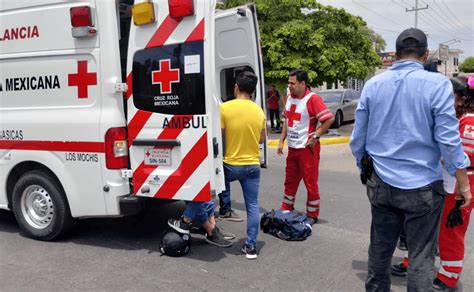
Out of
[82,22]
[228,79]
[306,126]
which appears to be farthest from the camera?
[228,79]

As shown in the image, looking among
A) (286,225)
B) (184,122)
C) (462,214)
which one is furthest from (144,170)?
(462,214)

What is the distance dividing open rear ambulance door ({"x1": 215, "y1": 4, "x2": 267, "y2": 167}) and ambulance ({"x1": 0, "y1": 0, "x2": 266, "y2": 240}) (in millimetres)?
1074

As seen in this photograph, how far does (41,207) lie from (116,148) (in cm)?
119

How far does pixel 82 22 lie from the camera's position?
414 centimetres

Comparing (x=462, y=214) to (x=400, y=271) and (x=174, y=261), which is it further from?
(x=174, y=261)

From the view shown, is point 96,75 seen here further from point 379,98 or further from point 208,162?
point 379,98

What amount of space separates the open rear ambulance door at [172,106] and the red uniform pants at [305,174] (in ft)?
4.37

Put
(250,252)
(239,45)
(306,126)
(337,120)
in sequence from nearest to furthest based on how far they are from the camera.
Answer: (250,252), (306,126), (239,45), (337,120)

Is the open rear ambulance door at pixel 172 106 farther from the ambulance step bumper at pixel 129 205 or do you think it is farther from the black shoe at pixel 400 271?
the black shoe at pixel 400 271

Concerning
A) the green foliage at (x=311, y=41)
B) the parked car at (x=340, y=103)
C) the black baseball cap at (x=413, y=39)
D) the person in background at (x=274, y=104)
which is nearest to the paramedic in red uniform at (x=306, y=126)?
the black baseball cap at (x=413, y=39)

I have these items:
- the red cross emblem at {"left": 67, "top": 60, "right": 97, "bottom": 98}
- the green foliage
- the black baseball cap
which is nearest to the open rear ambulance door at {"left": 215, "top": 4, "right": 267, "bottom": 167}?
the red cross emblem at {"left": 67, "top": 60, "right": 97, "bottom": 98}

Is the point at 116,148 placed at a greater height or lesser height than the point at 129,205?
→ greater

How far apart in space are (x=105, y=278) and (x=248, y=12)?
3220 mm

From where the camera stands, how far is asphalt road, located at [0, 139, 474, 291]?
371 centimetres
